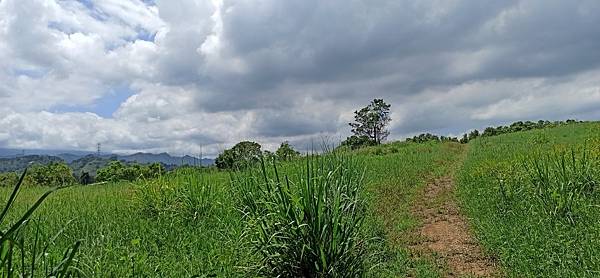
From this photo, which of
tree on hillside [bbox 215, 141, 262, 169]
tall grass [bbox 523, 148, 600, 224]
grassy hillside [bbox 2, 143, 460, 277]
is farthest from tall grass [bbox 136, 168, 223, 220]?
tall grass [bbox 523, 148, 600, 224]

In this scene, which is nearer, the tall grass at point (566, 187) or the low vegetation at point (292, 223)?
the low vegetation at point (292, 223)

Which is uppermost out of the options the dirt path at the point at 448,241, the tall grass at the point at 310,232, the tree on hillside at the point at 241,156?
the tree on hillside at the point at 241,156

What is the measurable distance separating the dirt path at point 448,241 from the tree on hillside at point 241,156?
2456 millimetres

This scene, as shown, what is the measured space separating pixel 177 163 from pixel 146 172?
1.87m

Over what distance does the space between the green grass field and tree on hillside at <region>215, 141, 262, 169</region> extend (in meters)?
0.36

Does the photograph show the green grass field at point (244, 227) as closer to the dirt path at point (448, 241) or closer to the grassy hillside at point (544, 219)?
the grassy hillside at point (544, 219)

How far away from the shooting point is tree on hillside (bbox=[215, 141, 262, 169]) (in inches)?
250

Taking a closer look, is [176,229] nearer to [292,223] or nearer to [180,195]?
[180,195]

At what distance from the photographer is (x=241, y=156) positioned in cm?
694

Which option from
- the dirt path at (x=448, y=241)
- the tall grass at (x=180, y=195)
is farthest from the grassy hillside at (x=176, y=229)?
the dirt path at (x=448, y=241)

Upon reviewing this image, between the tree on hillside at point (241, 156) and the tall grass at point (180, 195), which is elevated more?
the tree on hillside at point (241, 156)

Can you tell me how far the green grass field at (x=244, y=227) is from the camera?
521cm

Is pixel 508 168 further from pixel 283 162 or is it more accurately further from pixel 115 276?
pixel 115 276

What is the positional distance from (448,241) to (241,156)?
320cm
